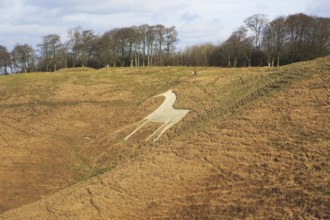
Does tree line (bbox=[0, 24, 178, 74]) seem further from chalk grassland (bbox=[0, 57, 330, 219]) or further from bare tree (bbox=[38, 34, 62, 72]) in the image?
chalk grassland (bbox=[0, 57, 330, 219])

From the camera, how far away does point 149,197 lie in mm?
19062

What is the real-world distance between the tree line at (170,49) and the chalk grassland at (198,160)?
39.2 m

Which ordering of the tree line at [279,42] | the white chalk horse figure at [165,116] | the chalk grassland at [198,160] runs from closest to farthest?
1. the chalk grassland at [198,160]
2. the white chalk horse figure at [165,116]
3. the tree line at [279,42]

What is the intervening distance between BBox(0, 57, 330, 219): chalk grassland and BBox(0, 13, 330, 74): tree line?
129ft

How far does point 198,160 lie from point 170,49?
3009 inches

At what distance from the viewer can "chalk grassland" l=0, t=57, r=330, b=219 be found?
1733cm

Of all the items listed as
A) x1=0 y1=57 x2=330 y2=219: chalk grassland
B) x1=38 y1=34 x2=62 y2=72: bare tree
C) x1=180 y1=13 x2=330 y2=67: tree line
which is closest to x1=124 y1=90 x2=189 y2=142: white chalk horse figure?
x1=0 y1=57 x2=330 y2=219: chalk grassland

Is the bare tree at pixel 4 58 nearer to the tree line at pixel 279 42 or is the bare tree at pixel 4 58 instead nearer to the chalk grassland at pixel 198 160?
Answer: the tree line at pixel 279 42

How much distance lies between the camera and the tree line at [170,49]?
2815 inches

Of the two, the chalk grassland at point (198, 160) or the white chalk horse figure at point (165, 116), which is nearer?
the chalk grassland at point (198, 160)

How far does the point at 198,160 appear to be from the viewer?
20.8 meters

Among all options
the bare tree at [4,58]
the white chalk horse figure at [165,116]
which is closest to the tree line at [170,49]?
the bare tree at [4,58]

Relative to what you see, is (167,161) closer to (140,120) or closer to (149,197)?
(149,197)

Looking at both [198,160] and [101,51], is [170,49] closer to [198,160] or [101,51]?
[101,51]
